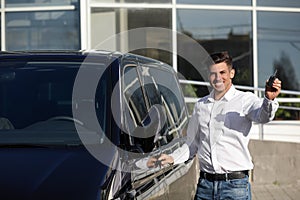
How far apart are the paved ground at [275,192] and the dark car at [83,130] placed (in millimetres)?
4645

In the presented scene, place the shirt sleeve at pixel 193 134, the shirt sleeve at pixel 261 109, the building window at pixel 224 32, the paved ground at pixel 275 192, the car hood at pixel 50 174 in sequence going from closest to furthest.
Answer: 1. the car hood at pixel 50 174
2. the shirt sleeve at pixel 261 109
3. the shirt sleeve at pixel 193 134
4. the paved ground at pixel 275 192
5. the building window at pixel 224 32

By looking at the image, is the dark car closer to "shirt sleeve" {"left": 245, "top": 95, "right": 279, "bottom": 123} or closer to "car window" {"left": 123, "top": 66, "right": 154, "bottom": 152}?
"car window" {"left": 123, "top": 66, "right": 154, "bottom": 152}

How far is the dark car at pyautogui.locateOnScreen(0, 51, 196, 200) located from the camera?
3822mm

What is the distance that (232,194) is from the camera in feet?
15.1

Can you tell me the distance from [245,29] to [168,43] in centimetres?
157

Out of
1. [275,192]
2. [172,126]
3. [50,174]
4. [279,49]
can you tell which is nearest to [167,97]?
[172,126]

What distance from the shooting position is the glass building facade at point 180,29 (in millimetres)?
12695

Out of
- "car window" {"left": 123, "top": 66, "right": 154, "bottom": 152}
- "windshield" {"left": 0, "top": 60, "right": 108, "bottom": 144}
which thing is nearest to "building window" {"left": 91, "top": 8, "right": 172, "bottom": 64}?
"car window" {"left": 123, "top": 66, "right": 154, "bottom": 152}

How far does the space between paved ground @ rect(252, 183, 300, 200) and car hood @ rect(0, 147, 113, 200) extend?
6370mm

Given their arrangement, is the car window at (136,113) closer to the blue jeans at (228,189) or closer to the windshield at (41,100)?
the windshield at (41,100)

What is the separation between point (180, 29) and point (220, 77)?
859cm

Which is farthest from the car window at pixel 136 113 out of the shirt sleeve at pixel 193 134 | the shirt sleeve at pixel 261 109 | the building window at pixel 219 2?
the building window at pixel 219 2

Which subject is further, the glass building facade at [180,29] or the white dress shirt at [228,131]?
the glass building facade at [180,29]

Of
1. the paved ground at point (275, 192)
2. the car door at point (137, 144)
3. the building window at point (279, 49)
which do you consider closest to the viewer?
the car door at point (137, 144)
